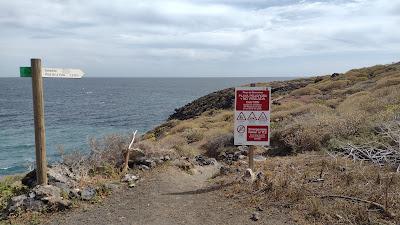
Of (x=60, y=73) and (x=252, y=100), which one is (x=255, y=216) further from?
(x=60, y=73)

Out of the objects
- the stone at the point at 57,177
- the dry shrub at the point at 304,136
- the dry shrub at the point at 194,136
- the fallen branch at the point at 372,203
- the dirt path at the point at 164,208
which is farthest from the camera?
the dry shrub at the point at 194,136

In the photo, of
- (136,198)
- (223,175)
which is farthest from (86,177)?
(223,175)

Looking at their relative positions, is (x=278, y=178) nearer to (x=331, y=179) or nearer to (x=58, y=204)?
(x=331, y=179)

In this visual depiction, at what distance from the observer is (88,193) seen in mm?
7418

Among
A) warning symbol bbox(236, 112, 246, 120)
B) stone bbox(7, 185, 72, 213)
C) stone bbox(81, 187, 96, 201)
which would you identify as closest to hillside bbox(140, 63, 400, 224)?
warning symbol bbox(236, 112, 246, 120)

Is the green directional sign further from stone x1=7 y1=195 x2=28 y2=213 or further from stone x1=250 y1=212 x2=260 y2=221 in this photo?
stone x1=250 y1=212 x2=260 y2=221

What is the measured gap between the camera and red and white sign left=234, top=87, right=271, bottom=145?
7.86 metres

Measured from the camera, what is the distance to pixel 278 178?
7.41 metres

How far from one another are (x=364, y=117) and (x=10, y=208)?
8785 mm

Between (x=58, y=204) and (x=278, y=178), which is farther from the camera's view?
(x=278, y=178)

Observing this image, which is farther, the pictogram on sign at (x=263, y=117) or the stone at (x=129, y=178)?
the stone at (x=129, y=178)

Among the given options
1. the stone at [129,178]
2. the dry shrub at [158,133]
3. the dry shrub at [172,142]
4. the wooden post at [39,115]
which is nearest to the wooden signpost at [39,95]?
the wooden post at [39,115]

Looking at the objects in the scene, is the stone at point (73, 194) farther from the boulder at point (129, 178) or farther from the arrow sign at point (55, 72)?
the arrow sign at point (55, 72)

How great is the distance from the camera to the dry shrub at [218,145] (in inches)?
532
